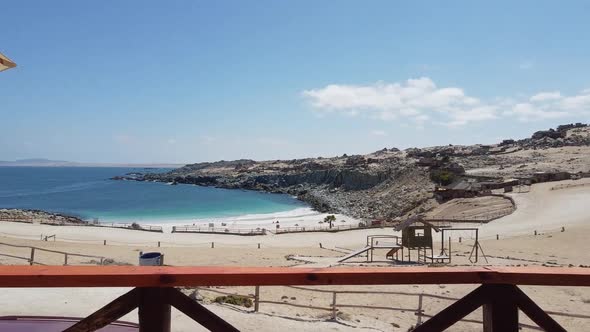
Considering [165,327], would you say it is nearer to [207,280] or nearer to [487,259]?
[207,280]

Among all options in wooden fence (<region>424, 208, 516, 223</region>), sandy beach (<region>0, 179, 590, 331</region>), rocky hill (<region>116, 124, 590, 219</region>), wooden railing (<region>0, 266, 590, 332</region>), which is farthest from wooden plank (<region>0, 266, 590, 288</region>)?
rocky hill (<region>116, 124, 590, 219</region>)

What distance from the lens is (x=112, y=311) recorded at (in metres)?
2.39

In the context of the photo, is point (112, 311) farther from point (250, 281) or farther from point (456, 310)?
point (456, 310)

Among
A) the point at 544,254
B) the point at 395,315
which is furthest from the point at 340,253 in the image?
the point at 395,315

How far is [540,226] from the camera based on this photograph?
36.4 metres

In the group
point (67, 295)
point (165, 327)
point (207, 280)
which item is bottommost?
point (67, 295)

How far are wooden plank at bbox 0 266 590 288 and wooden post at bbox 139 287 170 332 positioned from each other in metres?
0.09

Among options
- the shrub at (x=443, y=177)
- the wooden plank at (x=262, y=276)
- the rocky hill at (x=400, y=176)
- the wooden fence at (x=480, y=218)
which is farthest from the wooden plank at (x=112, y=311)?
the shrub at (x=443, y=177)

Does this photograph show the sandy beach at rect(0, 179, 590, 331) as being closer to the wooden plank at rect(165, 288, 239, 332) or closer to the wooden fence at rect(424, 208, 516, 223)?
the wooden fence at rect(424, 208, 516, 223)

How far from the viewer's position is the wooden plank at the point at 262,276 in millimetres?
2279

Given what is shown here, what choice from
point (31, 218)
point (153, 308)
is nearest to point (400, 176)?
point (31, 218)

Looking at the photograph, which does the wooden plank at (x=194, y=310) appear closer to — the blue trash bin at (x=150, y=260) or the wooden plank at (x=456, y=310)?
the wooden plank at (x=456, y=310)

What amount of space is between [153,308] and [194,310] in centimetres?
21

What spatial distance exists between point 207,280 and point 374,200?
7450cm
